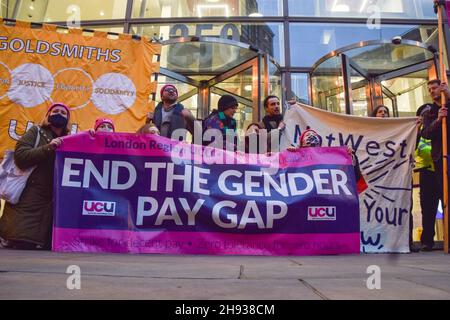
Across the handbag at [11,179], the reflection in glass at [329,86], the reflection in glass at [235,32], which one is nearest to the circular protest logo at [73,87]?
the handbag at [11,179]

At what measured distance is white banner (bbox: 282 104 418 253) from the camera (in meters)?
4.46

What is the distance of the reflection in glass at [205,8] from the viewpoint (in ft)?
28.1

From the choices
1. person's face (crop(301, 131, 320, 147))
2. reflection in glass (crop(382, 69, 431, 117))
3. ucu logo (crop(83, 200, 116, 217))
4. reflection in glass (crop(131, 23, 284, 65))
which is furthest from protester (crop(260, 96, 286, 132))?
reflection in glass (crop(382, 69, 431, 117))

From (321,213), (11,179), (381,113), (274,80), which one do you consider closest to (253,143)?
(321,213)

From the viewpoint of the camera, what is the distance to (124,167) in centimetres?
392

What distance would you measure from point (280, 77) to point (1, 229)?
5744 mm

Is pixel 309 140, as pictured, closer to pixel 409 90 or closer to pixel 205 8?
pixel 409 90

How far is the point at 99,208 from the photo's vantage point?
12.3 feet

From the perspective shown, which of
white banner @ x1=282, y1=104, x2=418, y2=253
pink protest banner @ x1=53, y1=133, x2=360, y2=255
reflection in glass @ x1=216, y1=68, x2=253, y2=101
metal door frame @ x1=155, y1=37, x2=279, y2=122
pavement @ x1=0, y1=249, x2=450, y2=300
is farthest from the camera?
reflection in glass @ x1=216, y1=68, x2=253, y2=101

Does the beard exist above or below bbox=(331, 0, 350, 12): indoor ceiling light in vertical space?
below

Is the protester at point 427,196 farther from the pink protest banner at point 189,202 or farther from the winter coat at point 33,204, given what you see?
the winter coat at point 33,204

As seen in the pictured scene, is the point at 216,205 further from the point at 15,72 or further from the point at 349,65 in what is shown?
the point at 349,65

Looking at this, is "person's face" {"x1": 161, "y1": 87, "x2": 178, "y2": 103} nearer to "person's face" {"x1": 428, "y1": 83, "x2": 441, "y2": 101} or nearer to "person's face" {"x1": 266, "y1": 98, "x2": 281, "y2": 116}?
"person's face" {"x1": 266, "y1": 98, "x2": 281, "y2": 116}

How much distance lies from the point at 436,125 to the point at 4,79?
18.7 feet
